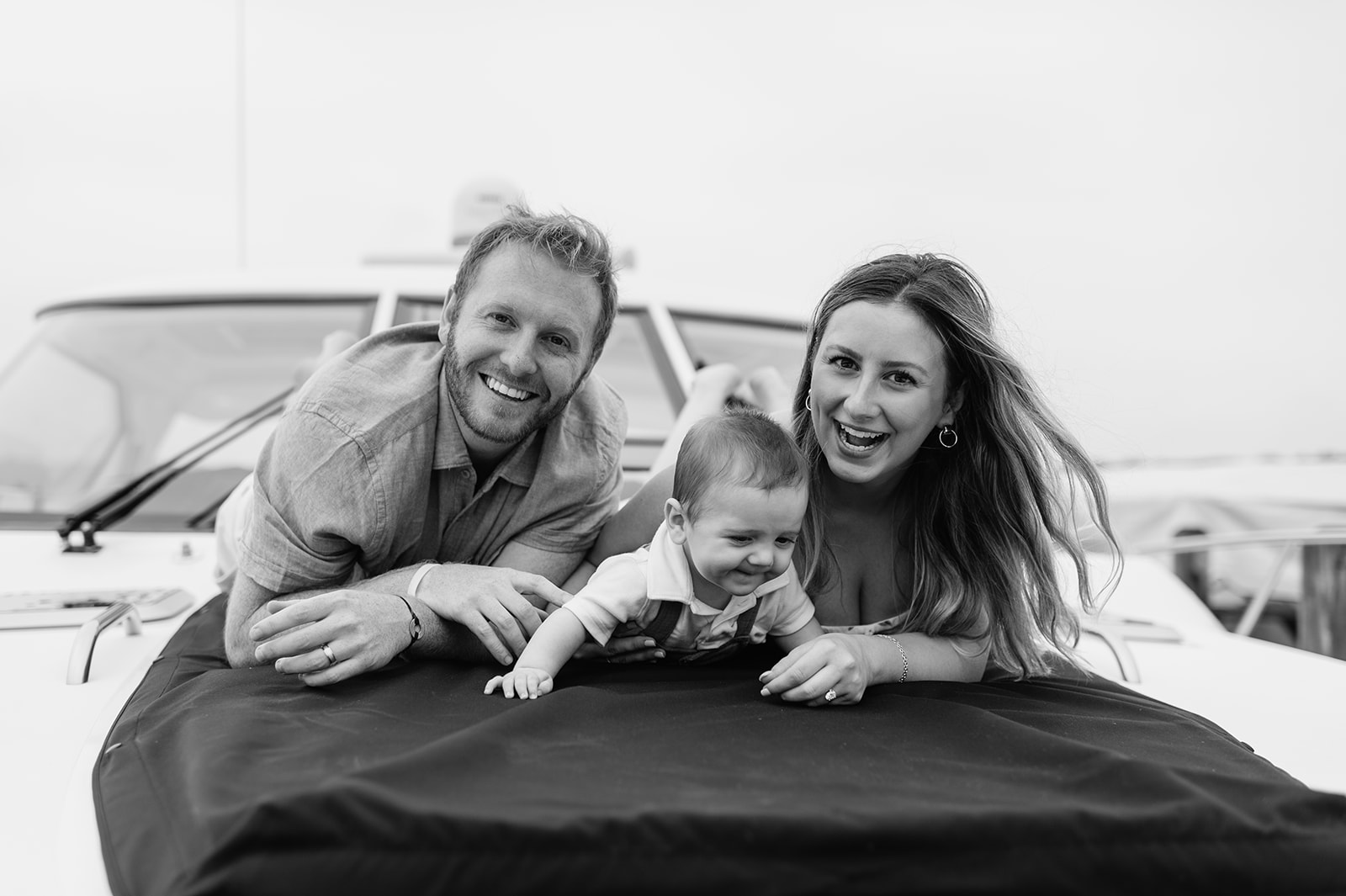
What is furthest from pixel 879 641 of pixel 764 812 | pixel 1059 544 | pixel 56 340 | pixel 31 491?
pixel 56 340

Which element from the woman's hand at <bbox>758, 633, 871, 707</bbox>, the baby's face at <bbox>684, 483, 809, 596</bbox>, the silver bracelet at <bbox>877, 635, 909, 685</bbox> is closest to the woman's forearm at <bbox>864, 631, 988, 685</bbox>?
the silver bracelet at <bbox>877, 635, 909, 685</bbox>

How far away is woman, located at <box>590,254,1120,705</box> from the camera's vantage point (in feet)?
6.76

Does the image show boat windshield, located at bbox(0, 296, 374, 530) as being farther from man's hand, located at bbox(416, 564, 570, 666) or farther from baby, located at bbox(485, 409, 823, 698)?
baby, located at bbox(485, 409, 823, 698)

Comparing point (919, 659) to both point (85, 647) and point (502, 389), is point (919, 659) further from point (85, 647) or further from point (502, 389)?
point (85, 647)

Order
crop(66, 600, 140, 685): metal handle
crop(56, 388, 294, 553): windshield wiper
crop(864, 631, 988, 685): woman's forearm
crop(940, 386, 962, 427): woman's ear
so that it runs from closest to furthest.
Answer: crop(66, 600, 140, 685): metal handle, crop(864, 631, 988, 685): woman's forearm, crop(940, 386, 962, 427): woman's ear, crop(56, 388, 294, 553): windshield wiper

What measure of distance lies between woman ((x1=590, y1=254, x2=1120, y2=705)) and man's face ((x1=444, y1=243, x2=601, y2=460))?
1.29ft

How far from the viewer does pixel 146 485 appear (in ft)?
9.52

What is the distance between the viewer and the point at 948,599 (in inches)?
83.9

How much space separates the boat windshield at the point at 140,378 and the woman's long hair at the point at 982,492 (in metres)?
1.79

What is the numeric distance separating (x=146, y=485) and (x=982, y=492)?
2.12 metres

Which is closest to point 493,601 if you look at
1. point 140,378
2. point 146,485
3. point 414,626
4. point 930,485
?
point 414,626

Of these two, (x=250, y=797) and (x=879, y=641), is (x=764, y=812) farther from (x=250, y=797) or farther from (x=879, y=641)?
(x=879, y=641)

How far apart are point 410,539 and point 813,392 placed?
0.83 metres

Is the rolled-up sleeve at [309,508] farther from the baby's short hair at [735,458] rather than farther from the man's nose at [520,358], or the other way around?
the baby's short hair at [735,458]
